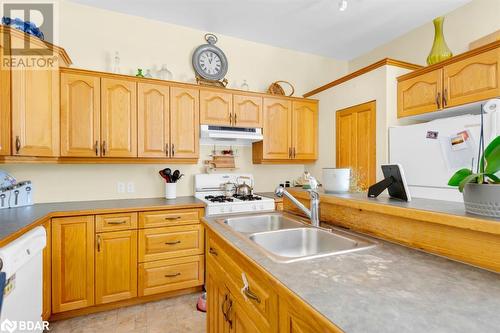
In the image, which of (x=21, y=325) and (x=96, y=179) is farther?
(x=96, y=179)

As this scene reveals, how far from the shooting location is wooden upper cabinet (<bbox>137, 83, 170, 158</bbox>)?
2570 mm

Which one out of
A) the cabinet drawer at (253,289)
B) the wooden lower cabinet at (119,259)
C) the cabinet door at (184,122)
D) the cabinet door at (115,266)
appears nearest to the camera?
the cabinet drawer at (253,289)

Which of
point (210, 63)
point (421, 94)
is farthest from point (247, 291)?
point (210, 63)

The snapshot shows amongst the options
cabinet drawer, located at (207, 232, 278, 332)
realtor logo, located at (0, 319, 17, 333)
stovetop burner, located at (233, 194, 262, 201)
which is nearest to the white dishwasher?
realtor logo, located at (0, 319, 17, 333)

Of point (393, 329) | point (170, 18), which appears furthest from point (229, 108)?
point (393, 329)

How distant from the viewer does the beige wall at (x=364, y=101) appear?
2561 mm

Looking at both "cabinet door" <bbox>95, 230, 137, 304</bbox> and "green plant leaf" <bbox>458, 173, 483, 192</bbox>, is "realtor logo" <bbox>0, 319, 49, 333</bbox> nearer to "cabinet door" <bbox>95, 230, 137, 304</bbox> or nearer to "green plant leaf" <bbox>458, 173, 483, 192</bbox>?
"cabinet door" <bbox>95, 230, 137, 304</bbox>

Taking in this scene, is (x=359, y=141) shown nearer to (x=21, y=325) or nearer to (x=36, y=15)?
(x=21, y=325)

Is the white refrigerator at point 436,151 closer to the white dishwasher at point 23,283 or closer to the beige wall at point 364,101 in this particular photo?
the beige wall at point 364,101

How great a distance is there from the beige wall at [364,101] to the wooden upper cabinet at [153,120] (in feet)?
6.67

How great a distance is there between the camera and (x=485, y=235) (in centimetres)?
83

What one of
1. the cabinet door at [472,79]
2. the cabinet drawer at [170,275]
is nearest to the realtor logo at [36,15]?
the cabinet drawer at [170,275]

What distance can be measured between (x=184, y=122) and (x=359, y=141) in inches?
78.5

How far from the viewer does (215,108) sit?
2900 millimetres
